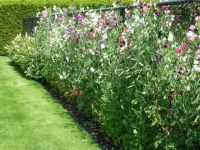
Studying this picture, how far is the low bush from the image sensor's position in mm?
5176

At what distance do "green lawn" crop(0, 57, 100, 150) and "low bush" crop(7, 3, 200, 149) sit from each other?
1.50 feet

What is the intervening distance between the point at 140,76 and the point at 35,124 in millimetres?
3357

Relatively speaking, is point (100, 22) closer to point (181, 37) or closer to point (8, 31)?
point (181, 37)

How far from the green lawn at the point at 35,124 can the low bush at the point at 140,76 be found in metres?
0.46

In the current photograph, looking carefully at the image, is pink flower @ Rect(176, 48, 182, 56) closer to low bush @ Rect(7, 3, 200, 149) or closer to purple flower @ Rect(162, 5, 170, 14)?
low bush @ Rect(7, 3, 200, 149)

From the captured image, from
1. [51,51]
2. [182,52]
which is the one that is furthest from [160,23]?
[51,51]

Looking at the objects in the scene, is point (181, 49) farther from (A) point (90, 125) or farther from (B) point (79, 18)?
(B) point (79, 18)

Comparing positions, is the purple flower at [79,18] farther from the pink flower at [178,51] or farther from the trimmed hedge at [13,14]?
the trimmed hedge at [13,14]

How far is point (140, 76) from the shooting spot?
601cm

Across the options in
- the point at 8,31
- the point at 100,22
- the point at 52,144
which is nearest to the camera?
the point at 52,144

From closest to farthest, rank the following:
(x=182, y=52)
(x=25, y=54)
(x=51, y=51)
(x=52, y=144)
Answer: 1. (x=182, y=52)
2. (x=52, y=144)
3. (x=51, y=51)
4. (x=25, y=54)

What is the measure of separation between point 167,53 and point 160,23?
62 cm

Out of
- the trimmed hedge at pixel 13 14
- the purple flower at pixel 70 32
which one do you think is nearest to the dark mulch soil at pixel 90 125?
the purple flower at pixel 70 32

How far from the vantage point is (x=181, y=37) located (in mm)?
5977
